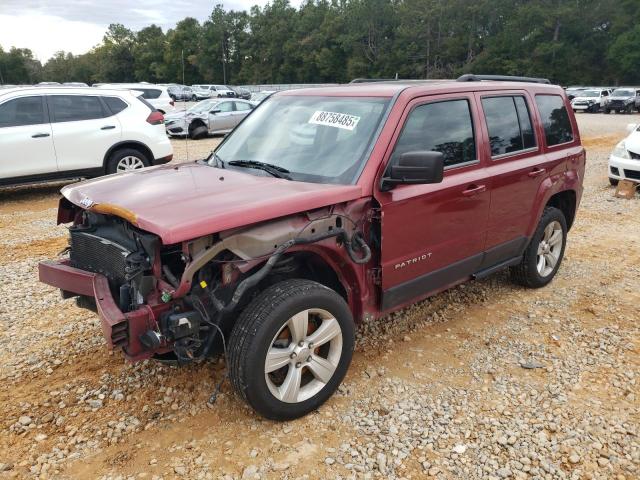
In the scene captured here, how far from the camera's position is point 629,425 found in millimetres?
3012

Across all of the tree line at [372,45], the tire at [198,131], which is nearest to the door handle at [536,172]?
the tire at [198,131]

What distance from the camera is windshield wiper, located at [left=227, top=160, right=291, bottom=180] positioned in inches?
132

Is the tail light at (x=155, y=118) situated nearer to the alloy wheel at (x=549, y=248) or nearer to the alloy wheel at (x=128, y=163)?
the alloy wheel at (x=128, y=163)

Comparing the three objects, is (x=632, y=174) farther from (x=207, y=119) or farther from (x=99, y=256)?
(x=207, y=119)

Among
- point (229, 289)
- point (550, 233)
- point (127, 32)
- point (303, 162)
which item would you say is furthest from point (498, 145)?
point (127, 32)

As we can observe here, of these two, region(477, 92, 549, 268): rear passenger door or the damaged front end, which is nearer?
the damaged front end

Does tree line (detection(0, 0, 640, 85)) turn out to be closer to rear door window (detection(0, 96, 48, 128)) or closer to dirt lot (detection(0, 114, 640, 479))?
rear door window (detection(0, 96, 48, 128))

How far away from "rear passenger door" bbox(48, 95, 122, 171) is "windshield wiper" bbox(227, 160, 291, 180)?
5.82 metres

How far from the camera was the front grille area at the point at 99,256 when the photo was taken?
2.87 metres

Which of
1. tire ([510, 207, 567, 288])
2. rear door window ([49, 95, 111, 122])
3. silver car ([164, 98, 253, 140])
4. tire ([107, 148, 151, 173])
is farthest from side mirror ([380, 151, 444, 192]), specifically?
silver car ([164, 98, 253, 140])

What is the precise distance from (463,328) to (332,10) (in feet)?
302

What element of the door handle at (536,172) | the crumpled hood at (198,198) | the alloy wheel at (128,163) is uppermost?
the crumpled hood at (198,198)

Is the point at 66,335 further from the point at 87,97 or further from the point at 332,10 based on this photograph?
the point at 332,10

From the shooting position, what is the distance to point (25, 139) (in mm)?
7984
